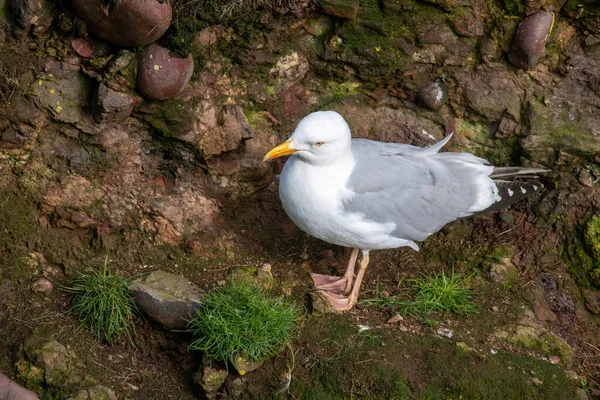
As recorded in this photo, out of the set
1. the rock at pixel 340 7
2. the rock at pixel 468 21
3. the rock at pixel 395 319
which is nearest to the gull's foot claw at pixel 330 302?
the rock at pixel 395 319

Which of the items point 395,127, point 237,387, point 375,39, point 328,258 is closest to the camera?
point 237,387

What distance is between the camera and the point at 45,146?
14.6ft

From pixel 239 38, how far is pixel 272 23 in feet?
0.77

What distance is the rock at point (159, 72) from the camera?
169 inches

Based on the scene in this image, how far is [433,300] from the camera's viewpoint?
186 inches

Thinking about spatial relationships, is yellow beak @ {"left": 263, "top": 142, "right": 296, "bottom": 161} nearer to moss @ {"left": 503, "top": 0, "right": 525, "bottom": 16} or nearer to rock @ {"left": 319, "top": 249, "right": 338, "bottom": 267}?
rock @ {"left": 319, "top": 249, "right": 338, "bottom": 267}

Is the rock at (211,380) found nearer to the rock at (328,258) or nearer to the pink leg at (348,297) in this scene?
the pink leg at (348,297)

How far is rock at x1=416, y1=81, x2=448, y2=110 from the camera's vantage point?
5.16m

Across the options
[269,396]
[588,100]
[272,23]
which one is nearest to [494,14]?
[588,100]

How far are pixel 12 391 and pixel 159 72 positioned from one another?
6.35 feet

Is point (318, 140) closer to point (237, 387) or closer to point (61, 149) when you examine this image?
point (237, 387)

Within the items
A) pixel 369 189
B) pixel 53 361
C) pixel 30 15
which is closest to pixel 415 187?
pixel 369 189

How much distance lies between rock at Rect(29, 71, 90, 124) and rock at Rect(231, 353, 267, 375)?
68.3 inches

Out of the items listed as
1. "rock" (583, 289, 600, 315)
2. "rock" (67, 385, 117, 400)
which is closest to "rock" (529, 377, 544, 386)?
"rock" (583, 289, 600, 315)
